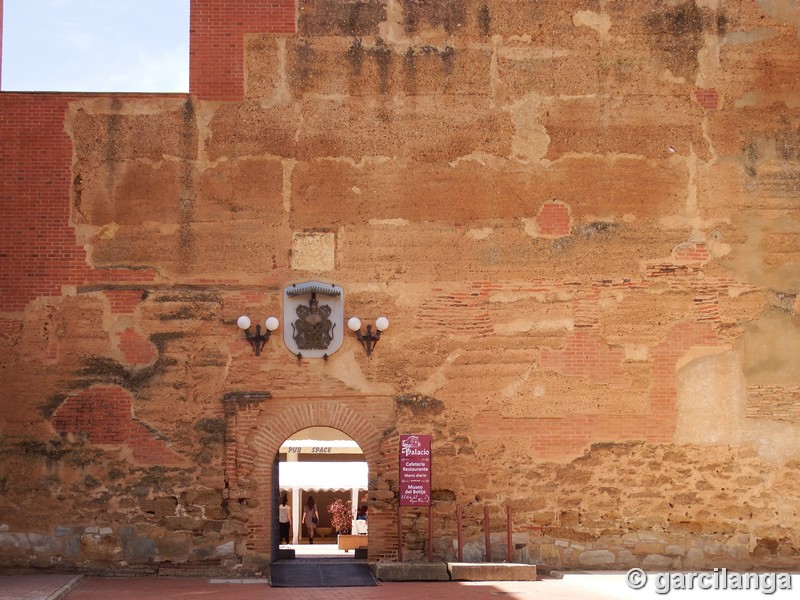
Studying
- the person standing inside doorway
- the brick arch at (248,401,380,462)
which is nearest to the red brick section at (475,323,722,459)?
the brick arch at (248,401,380,462)

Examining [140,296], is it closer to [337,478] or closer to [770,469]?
[337,478]

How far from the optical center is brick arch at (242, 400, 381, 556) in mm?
14539

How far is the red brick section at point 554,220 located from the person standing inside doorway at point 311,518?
7.11 meters

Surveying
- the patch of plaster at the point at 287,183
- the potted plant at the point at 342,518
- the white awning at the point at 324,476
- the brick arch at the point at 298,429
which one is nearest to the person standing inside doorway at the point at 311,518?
the potted plant at the point at 342,518

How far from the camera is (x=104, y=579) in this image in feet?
46.5

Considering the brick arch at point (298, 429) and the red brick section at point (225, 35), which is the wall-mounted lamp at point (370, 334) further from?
the red brick section at point (225, 35)

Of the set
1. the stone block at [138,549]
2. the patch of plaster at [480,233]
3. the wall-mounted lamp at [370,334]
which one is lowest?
the stone block at [138,549]

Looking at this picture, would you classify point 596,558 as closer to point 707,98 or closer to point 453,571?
point 453,571

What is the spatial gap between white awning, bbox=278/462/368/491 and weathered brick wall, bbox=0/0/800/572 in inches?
147

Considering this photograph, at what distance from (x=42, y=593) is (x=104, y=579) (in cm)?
218

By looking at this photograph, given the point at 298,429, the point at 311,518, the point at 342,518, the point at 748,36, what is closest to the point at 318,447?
the point at 342,518

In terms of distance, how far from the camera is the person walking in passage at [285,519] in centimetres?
1870

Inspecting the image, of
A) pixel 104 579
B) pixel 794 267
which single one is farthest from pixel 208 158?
pixel 794 267

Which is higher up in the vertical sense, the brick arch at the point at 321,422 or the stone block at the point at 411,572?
the brick arch at the point at 321,422
